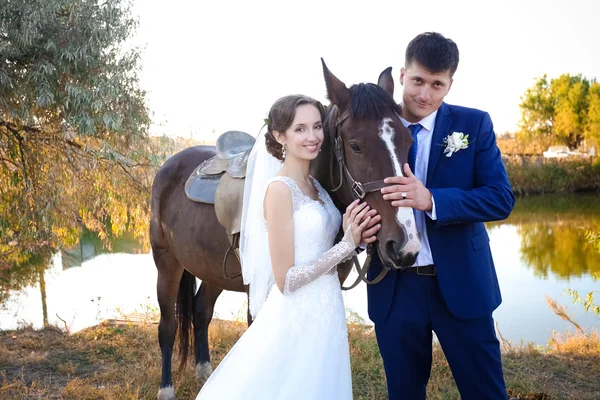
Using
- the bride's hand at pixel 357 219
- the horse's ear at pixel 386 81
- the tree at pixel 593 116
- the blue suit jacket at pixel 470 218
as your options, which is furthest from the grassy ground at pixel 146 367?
the tree at pixel 593 116

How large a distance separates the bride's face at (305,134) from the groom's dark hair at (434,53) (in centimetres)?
46

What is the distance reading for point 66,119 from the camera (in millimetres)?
5914

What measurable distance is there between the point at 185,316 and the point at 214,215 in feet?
4.40

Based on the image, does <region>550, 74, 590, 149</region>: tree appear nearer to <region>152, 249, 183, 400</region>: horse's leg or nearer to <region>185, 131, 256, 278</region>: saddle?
<region>185, 131, 256, 278</region>: saddle

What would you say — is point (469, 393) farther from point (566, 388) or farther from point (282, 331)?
point (566, 388)

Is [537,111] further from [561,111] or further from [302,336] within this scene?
[302,336]

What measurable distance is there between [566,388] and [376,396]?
1481 mm

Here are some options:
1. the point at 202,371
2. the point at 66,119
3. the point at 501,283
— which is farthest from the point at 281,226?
the point at 501,283

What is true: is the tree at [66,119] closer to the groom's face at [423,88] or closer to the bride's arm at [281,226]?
the bride's arm at [281,226]

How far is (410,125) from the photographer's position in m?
2.11

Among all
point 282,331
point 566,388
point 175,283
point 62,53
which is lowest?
point 566,388

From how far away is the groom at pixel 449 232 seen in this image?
1.91 meters

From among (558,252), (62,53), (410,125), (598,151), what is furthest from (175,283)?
(598,151)

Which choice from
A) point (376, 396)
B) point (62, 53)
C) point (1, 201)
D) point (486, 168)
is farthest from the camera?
point (1, 201)
